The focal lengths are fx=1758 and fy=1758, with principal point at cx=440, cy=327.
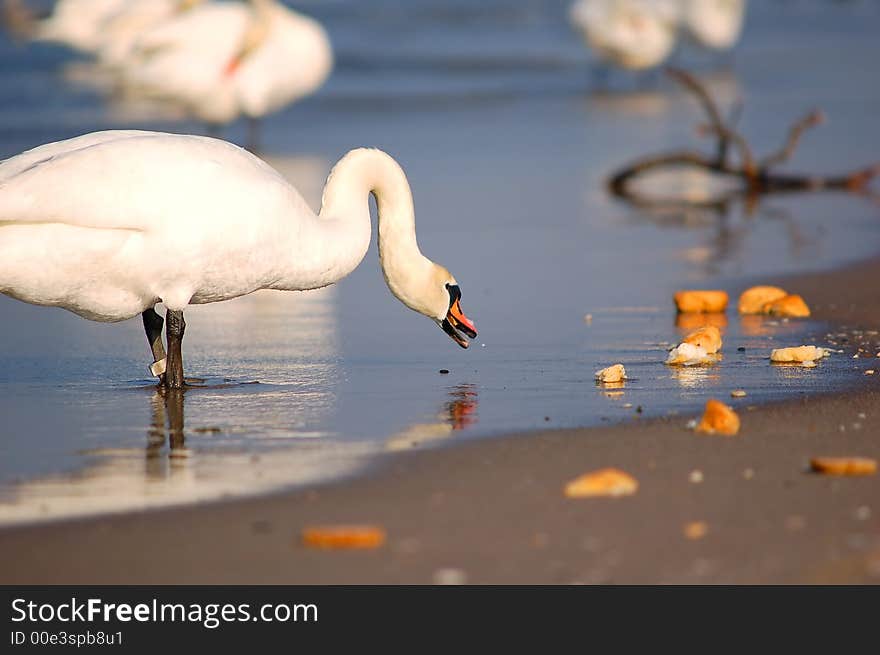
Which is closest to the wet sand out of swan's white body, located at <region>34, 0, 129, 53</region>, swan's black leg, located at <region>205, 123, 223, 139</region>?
swan's black leg, located at <region>205, 123, 223, 139</region>

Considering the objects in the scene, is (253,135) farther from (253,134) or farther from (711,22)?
(711,22)

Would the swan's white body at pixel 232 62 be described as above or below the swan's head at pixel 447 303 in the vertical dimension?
above

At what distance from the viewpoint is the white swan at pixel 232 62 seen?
17.3 meters

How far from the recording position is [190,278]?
6.98 meters

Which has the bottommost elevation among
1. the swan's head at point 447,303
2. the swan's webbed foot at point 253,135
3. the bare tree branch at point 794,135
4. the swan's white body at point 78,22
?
the swan's head at point 447,303

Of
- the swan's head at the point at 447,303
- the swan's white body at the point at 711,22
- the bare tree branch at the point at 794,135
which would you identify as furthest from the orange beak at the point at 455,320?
the swan's white body at the point at 711,22

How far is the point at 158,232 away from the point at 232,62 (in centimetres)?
1120

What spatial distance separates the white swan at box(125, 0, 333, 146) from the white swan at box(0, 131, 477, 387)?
1010 cm

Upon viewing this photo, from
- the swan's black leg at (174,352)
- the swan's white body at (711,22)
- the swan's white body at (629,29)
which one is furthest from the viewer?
the swan's white body at (711,22)

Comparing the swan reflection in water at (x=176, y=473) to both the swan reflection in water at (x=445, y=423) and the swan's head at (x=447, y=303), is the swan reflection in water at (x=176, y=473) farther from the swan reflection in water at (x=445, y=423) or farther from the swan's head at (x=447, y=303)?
the swan's head at (x=447, y=303)

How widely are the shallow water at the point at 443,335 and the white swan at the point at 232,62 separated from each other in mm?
524

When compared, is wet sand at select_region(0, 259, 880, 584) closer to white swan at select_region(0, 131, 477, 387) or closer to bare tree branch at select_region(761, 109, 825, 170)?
white swan at select_region(0, 131, 477, 387)
